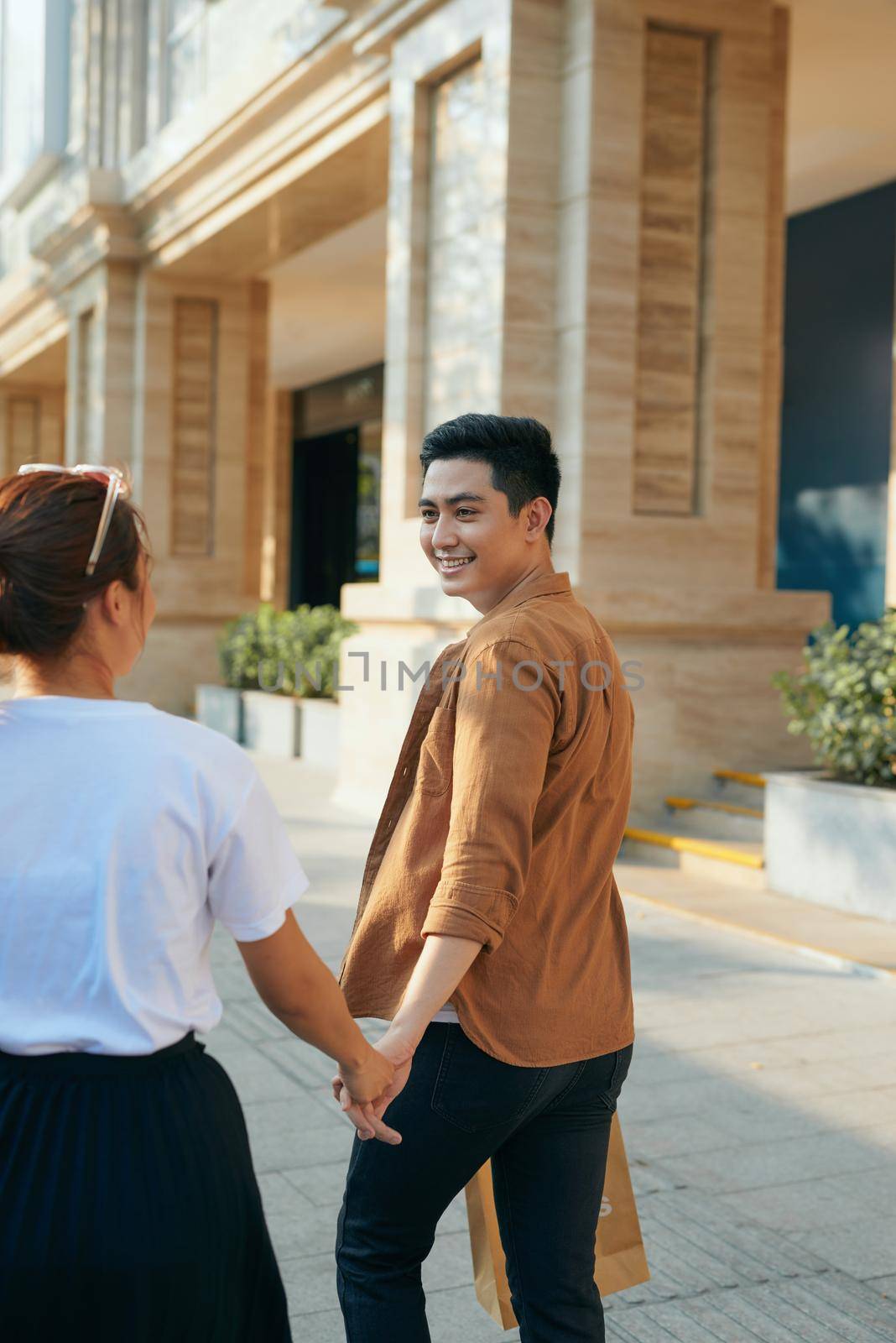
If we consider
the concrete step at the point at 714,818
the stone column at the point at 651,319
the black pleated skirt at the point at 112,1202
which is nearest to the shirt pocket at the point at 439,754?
the black pleated skirt at the point at 112,1202

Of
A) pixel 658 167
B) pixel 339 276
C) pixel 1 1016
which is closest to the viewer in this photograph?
pixel 1 1016

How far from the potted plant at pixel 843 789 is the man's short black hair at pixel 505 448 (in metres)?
4.95

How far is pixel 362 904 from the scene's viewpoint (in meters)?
2.29

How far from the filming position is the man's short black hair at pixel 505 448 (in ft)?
7.23

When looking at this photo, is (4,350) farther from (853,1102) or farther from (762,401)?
(853,1102)

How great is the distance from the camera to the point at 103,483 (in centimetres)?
174

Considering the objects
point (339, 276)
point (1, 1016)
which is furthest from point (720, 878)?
point (339, 276)

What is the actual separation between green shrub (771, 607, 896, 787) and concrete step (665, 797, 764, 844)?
101 cm

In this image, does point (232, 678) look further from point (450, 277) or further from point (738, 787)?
point (738, 787)

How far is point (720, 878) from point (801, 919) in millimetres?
1082

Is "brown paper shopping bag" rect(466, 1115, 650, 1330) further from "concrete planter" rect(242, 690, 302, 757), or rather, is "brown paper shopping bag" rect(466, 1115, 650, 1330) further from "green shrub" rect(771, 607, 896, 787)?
"concrete planter" rect(242, 690, 302, 757)

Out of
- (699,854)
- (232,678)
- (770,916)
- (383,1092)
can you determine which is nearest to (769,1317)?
(383,1092)

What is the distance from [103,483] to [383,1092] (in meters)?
0.91

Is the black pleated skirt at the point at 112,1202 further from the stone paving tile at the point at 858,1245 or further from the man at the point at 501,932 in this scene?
the stone paving tile at the point at 858,1245
